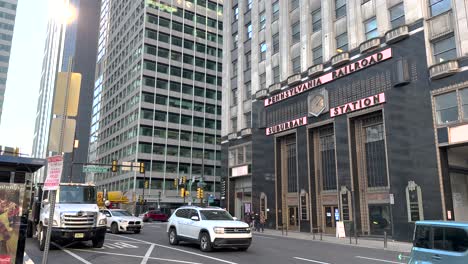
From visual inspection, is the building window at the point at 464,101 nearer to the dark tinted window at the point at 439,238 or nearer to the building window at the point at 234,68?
the dark tinted window at the point at 439,238

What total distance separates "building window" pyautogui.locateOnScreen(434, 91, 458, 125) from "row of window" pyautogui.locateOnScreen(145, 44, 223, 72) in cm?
6692

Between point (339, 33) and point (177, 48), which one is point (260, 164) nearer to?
point (339, 33)

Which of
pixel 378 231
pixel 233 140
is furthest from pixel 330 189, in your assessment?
pixel 233 140

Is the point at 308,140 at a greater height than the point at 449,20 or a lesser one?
lesser

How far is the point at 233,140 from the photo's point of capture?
1924 inches

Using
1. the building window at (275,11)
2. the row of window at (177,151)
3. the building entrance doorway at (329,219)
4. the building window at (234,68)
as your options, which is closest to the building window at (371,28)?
the building window at (275,11)

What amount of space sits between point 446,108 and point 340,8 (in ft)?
47.1

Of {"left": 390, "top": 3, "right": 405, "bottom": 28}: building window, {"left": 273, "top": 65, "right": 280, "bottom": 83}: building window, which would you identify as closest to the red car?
{"left": 273, "top": 65, "right": 280, "bottom": 83}: building window

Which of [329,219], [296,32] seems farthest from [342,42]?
[329,219]

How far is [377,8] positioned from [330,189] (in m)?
14.9

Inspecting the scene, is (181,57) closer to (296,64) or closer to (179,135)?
(179,135)

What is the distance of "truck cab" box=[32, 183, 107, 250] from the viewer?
15.3 m

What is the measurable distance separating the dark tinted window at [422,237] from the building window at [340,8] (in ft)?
95.6

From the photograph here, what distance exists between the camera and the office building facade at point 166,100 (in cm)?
7875
